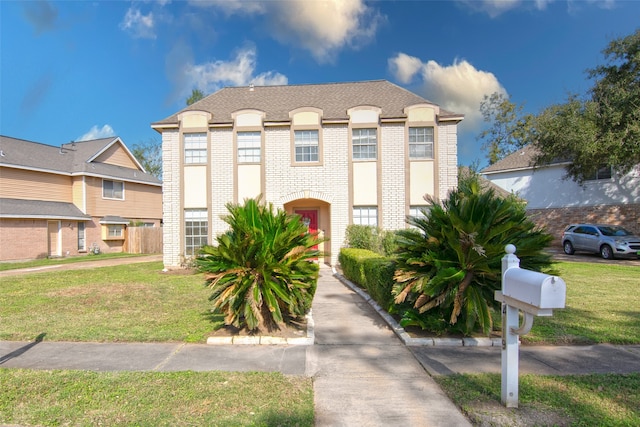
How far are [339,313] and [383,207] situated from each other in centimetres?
769

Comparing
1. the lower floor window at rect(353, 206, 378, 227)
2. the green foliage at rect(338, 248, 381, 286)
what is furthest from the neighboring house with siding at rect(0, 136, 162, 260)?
the green foliage at rect(338, 248, 381, 286)

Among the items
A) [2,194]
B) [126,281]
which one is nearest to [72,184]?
[2,194]

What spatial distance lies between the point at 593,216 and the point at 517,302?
80.7 feet

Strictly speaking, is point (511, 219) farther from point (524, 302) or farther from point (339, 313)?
point (339, 313)

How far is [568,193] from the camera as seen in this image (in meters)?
24.0

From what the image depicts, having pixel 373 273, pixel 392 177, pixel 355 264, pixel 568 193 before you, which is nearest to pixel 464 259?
pixel 373 273

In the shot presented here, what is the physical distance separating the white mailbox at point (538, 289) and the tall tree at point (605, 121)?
16455mm

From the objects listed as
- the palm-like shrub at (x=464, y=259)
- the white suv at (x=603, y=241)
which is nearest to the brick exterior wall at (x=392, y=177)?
the palm-like shrub at (x=464, y=259)

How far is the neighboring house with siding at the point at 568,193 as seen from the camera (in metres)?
21.4

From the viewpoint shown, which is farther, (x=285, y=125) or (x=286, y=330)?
(x=285, y=125)

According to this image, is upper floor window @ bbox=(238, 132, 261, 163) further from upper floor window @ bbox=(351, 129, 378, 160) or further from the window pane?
upper floor window @ bbox=(351, 129, 378, 160)

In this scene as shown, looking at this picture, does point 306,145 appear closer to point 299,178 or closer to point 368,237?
point 299,178

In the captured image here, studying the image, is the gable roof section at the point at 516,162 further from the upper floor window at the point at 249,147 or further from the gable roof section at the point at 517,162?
the upper floor window at the point at 249,147

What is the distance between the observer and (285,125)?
577 inches
